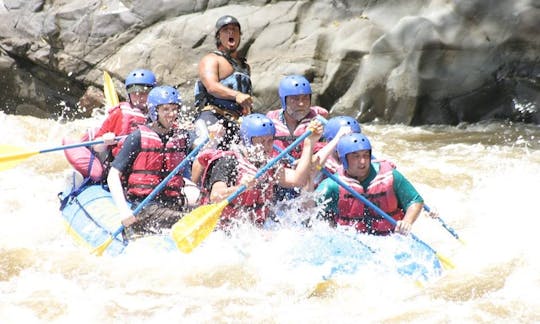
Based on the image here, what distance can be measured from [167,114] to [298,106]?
3.50ft

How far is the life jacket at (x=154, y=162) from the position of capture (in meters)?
6.20

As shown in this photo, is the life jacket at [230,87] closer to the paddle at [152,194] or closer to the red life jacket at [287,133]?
the red life jacket at [287,133]

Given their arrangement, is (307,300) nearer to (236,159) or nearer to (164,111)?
(236,159)

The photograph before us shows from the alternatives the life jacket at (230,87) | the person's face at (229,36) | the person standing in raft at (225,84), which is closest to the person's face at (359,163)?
the person standing in raft at (225,84)

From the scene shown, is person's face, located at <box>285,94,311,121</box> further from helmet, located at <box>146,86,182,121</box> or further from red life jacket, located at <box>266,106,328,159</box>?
helmet, located at <box>146,86,182,121</box>

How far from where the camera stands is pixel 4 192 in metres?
8.53

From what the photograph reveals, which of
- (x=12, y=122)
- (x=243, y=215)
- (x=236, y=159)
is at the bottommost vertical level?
(x=12, y=122)

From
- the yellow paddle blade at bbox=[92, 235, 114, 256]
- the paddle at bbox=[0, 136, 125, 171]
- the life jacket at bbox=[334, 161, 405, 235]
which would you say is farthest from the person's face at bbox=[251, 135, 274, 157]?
the paddle at bbox=[0, 136, 125, 171]

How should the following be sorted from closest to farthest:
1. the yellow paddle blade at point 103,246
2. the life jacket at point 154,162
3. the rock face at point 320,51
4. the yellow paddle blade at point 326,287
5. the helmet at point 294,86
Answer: the yellow paddle blade at point 326,287, the yellow paddle blade at point 103,246, the life jacket at point 154,162, the helmet at point 294,86, the rock face at point 320,51

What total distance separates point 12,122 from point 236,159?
6.83 meters

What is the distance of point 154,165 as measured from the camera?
6.26 m

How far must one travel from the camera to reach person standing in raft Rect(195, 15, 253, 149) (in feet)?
23.9

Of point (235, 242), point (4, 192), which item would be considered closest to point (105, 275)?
point (235, 242)

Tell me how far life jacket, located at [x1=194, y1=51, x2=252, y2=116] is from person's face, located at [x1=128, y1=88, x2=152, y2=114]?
0.57m
